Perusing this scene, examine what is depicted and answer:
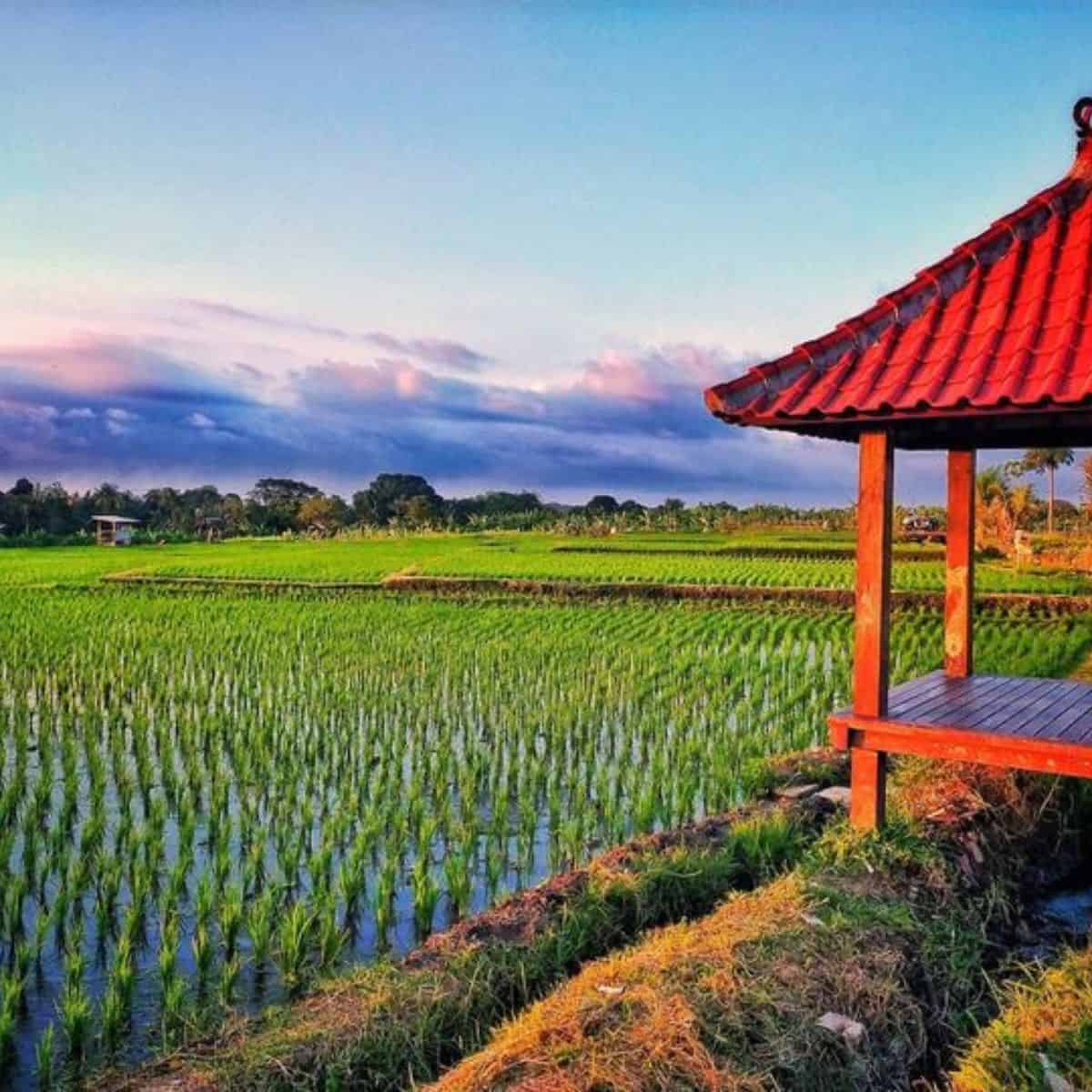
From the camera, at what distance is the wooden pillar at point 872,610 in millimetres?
5375

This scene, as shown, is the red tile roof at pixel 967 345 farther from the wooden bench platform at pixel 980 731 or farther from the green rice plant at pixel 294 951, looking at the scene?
the green rice plant at pixel 294 951

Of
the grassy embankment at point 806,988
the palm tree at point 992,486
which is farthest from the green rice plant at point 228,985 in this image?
the palm tree at point 992,486

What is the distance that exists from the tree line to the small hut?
0.59 meters

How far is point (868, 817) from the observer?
5539 mm

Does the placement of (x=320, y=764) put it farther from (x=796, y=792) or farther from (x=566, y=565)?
(x=566, y=565)

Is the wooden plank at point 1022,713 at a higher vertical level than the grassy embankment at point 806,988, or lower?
higher

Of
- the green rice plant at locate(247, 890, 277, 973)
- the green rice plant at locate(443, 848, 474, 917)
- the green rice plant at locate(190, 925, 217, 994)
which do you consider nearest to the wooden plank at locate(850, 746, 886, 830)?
the green rice plant at locate(443, 848, 474, 917)

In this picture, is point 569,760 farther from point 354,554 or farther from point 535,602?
point 354,554

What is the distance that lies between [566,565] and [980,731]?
22.4 metres

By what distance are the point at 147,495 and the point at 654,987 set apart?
7096 centimetres

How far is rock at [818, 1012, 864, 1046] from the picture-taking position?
3766 millimetres

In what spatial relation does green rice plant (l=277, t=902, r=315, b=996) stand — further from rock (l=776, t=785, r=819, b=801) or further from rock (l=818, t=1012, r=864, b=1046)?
rock (l=776, t=785, r=819, b=801)

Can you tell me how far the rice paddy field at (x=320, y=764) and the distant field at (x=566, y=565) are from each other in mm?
3879

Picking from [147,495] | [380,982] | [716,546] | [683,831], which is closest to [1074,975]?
[683,831]
